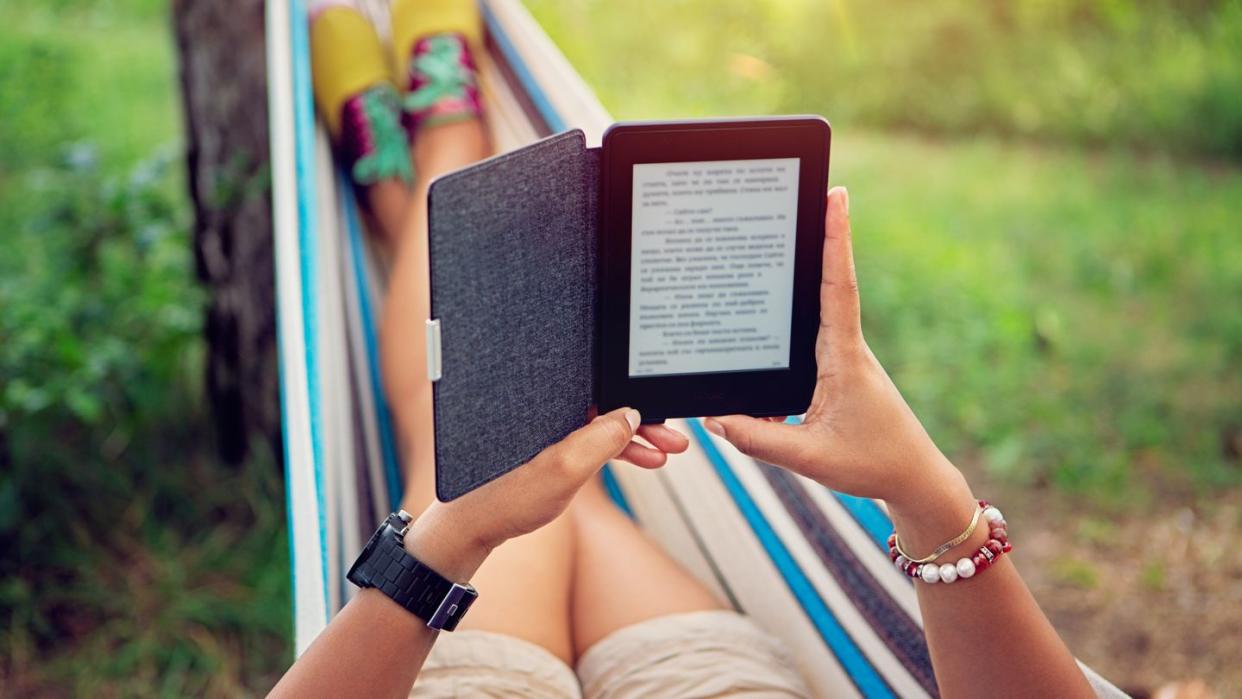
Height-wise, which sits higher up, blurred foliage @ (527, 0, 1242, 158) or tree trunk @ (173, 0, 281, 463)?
blurred foliage @ (527, 0, 1242, 158)

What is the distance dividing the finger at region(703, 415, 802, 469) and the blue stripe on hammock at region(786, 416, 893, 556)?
0.12 meters

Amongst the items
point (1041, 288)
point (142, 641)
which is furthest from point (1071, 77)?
point (142, 641)

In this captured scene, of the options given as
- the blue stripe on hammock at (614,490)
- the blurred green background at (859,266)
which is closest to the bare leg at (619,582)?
the blue stripe on hammock at (614,490)

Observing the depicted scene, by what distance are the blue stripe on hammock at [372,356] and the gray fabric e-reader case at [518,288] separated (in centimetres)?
65

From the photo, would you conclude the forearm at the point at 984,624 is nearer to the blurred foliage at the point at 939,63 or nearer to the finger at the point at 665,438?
the finger at the point at 665,438

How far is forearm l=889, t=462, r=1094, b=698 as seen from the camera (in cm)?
101

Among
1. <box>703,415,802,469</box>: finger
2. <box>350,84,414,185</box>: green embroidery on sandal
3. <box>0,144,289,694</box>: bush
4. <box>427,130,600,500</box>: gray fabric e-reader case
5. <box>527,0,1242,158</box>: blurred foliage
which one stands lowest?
<box>0,144,289,694</box>: bush

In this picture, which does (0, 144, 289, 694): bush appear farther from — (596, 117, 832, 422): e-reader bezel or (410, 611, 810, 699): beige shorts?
(596, 117, 832, 422): e-reader bezel

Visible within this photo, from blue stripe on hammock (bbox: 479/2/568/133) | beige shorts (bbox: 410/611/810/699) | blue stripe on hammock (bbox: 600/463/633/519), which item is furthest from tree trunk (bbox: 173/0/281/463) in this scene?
beige shorts (bbox: 410/611/810/699)

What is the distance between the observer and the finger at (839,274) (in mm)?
1029

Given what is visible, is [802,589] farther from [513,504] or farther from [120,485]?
[120,485]

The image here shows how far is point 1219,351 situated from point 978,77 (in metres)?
2.26

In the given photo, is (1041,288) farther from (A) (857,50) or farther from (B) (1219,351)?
(A) (857,50)

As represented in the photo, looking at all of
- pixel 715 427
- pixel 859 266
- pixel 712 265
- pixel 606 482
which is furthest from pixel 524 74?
pixel 859 266
